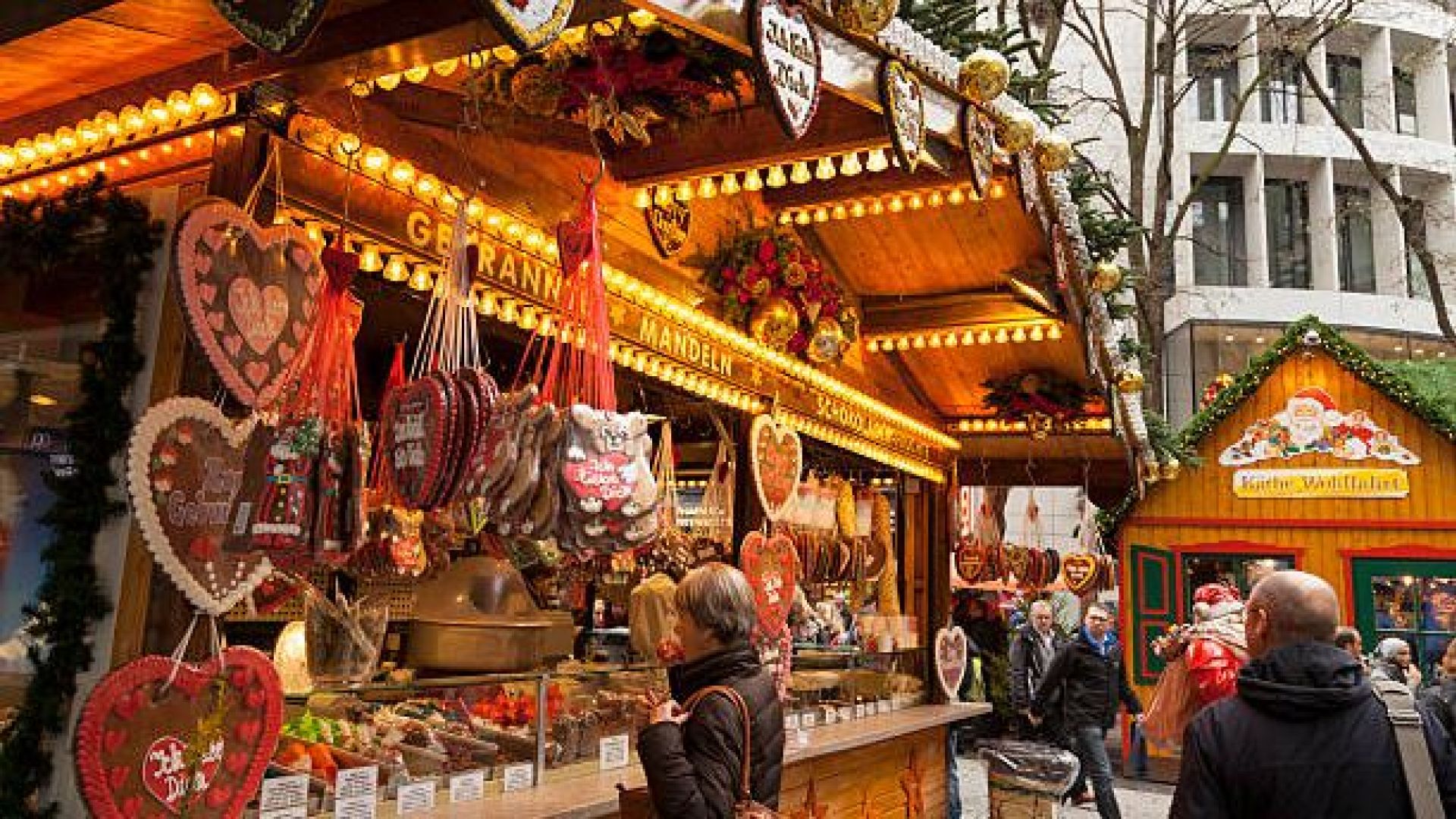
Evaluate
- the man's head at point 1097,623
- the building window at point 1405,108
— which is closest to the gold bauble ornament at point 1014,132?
the man's head at point 1097,623

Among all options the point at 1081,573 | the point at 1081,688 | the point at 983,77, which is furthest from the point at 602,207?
the point at 1081,573

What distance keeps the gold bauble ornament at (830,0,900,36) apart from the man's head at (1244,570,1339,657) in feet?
6.27

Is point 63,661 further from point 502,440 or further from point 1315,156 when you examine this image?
point 1315,156

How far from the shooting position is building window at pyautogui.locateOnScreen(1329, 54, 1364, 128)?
Result: 23.4m

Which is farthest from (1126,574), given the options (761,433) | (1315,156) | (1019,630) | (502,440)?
(1315,156)

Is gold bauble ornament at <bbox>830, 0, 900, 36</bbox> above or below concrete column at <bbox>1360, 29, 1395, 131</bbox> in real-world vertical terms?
below

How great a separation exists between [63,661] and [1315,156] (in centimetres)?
2483

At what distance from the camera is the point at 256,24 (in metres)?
2.11

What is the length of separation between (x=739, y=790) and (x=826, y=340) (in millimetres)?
3789

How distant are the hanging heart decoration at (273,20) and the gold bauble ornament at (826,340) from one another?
14.4ft

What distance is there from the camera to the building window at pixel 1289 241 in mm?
23109

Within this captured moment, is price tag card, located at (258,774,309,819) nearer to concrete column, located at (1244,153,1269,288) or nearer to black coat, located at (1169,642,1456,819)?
black coat, located at (1169,642,1456,819)

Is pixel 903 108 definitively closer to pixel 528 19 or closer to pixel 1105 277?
pixel 528 19

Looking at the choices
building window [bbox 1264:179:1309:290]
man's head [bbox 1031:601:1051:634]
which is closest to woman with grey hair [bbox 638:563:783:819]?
man's head [bbox 1031:601:1051:634]
